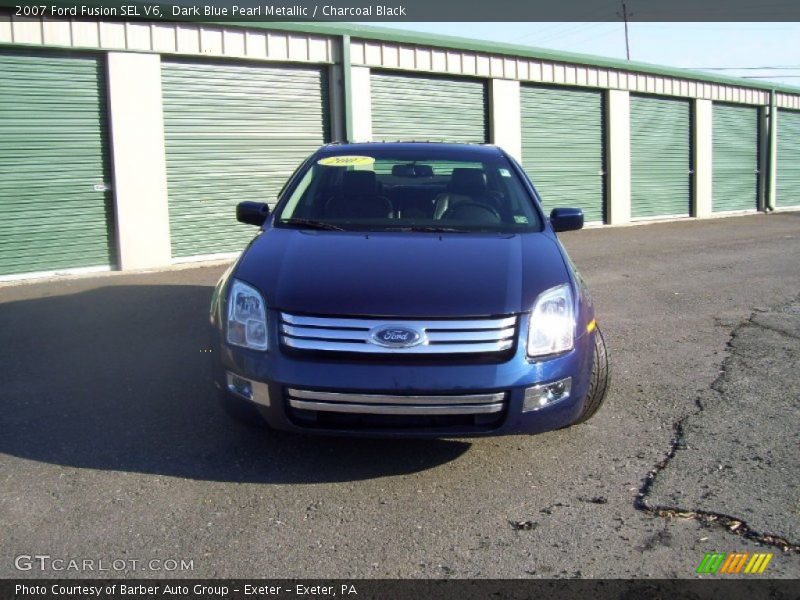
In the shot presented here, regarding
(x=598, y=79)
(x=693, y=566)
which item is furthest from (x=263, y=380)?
(x=598, y=79)

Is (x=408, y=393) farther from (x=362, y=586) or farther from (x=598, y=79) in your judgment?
(x=598, y=79)

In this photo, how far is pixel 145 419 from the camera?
4.99 metres

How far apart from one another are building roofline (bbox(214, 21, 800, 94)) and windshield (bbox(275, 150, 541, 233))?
731 cm

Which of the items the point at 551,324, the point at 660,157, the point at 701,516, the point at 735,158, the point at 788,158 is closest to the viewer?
the point at 701,516

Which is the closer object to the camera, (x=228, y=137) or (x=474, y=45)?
(x=228, y=137)

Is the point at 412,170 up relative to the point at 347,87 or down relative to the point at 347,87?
down

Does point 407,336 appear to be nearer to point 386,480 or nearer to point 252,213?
point 386,480

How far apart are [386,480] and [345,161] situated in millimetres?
2513

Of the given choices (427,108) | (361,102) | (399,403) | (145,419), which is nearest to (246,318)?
(399,403)

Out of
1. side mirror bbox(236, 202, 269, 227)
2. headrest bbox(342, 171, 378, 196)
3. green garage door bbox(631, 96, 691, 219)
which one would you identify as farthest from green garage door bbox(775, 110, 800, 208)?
side mirror bbox(236, 202, 269, 227)

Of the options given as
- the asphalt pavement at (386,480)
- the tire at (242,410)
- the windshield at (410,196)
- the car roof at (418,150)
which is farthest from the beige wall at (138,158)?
the tire at (242,410)

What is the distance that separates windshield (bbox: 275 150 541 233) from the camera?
17.0 ft

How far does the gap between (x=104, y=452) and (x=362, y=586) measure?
1.97m

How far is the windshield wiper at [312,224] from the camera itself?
504 centimetres
